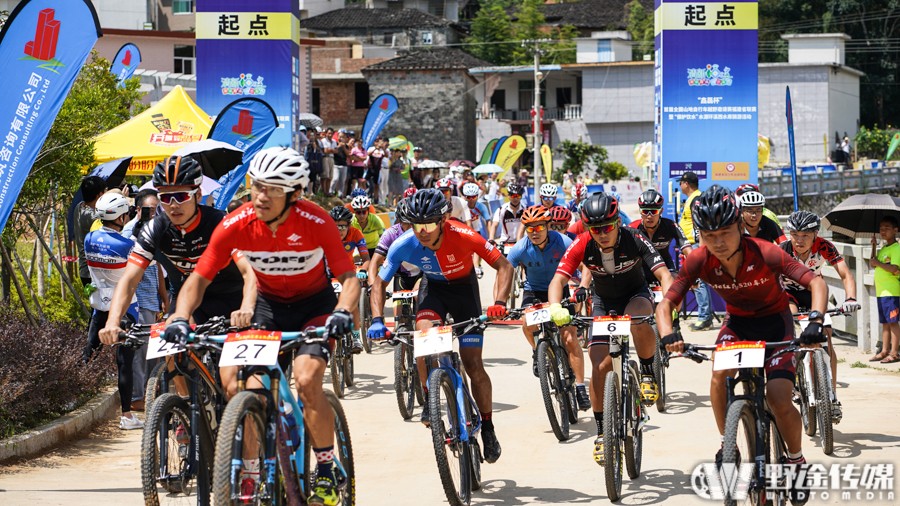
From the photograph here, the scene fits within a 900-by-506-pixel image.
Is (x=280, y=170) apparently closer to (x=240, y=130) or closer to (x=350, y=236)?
(x=350, y=236)

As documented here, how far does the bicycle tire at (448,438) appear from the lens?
25.3ft

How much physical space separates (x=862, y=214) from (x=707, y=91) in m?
6.02

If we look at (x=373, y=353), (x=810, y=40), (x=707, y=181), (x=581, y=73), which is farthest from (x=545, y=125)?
(x=373, y=353)

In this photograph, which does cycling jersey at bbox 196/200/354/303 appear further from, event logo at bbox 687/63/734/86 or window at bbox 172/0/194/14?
window at bbox 172/0/194/14

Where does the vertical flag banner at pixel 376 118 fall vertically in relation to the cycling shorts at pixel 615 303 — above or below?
above

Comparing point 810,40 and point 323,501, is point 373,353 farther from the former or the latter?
point 810,40

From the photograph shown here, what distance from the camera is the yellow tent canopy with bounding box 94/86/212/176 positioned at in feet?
54.9

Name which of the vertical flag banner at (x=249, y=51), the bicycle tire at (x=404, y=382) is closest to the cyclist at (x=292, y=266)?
the bicycle tire at (x=404, y=382)

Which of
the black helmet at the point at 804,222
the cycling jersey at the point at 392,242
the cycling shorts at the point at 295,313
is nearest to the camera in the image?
the cycling shorts at the point at 295,313

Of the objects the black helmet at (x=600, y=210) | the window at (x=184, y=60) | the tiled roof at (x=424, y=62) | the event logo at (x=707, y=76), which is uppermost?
the tiled roof at (x=424, y=62)

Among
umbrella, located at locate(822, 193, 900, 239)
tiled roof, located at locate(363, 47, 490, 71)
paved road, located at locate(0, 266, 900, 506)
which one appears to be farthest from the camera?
tiled roof, located at locate(363, 47, 490, 71)

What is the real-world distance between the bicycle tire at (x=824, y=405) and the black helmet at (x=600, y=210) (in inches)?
84.1

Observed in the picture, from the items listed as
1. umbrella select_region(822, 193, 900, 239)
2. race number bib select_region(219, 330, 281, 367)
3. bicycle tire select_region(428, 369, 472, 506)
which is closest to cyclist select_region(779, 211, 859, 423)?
umbrella select_region(822, 193, 900, 239)

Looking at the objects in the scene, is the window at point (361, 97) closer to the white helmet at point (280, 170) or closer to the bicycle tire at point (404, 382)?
the bicycle tire at point (404, 382)
